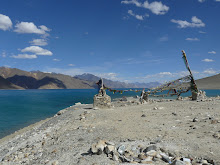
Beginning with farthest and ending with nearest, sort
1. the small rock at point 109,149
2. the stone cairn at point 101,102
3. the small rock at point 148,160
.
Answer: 1. the stone cairn at point 101,102
2. the small rock at point 109,149
3. the small rock at point 148,160

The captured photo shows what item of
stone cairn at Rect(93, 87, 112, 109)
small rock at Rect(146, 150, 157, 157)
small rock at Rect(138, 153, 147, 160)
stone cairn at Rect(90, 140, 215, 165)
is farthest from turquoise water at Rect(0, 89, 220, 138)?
small rock at Rect(146, 150, 157, 157)

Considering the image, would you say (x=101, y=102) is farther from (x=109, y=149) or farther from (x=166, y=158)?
(x=166, y=158)

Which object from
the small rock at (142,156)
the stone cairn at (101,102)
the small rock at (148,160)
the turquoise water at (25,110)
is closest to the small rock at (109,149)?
the small rock at (142,156)

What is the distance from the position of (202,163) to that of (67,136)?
7.59 meters

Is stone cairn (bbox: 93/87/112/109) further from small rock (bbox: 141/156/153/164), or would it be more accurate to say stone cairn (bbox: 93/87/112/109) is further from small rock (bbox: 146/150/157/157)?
small rock (bbox: 141/156/153/164)

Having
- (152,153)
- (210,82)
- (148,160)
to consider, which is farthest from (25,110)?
(148,160)

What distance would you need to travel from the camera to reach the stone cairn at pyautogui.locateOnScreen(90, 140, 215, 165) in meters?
5.55

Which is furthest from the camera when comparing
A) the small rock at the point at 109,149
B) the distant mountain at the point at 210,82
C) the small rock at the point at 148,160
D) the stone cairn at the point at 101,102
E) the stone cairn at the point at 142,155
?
the distant mountain at the point at 210,82

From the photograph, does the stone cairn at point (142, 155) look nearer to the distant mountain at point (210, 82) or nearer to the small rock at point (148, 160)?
the small rock at point (148, 160)

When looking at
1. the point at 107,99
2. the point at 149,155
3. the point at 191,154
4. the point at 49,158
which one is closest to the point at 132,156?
the point at 149,155

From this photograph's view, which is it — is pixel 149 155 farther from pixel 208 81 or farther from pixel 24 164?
pixel 208 81

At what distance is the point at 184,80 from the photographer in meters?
22.0

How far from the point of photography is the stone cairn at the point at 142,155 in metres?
5.55

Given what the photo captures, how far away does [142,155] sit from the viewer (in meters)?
6.09
